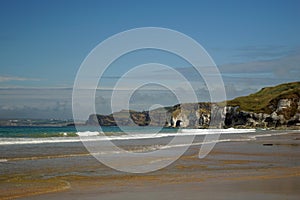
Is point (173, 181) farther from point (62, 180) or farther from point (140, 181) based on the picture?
point (62, 180)

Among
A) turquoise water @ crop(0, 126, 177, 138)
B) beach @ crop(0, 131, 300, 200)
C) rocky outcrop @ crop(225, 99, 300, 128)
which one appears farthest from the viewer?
rocky outcrop @ crop(225, 99, 300, 128)

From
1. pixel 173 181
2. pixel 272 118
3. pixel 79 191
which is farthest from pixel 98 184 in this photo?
pixel 272 118

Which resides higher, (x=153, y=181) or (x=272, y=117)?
(x=272, y=117)

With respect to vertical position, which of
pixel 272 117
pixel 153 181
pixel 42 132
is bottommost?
pixel 153 181

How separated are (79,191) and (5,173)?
19.3 feet

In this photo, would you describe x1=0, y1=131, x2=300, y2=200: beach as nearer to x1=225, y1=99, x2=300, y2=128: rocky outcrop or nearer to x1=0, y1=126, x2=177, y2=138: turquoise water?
x1=0, y1=126, x2=177, y2=138: turquoise water

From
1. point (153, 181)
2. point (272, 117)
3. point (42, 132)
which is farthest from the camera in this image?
point (272, 117)

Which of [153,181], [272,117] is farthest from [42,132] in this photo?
[272,117]

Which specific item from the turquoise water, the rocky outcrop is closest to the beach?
the turquoise water

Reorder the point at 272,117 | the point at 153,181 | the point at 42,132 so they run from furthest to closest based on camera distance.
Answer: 1. the point at 272,117
2. the point at 42,132
3. the point at 153,181

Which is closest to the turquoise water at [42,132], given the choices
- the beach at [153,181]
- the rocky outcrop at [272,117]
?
the beach at [153,181]

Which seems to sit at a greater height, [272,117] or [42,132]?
[272,117]

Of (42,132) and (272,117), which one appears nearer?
(42,132)

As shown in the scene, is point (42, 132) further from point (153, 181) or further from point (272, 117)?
point (272, 117)
